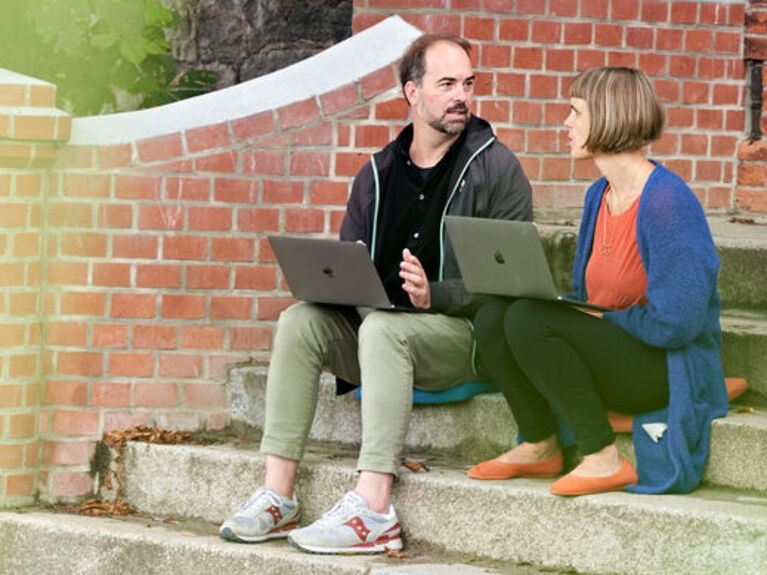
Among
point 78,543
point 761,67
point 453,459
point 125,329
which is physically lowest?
point 78,543

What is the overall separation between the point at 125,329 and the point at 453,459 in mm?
1183

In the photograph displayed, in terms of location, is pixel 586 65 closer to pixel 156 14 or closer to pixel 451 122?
pixel 451 122

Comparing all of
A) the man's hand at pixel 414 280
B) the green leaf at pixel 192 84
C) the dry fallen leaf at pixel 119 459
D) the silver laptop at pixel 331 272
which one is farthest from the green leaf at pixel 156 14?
the man's hand at pixel 414 280

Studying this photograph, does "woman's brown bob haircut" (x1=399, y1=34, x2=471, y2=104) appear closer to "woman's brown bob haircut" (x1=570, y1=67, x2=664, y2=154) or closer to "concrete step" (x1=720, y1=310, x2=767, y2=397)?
"woman's brown bob haircut" (x1=570, y1=67, x2=664, y2=154)

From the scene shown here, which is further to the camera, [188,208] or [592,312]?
[188,208]

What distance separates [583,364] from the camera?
12.3 feet

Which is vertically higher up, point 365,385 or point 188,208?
point 188,208

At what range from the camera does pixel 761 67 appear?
17.4 ft

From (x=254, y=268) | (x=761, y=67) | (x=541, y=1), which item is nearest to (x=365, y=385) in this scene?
(x=254, y=268)

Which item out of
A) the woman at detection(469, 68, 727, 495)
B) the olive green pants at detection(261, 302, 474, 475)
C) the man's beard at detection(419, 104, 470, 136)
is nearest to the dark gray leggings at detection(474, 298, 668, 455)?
the woman at detection(469, 68, 727, 495)

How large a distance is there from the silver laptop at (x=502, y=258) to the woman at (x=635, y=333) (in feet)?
0.22

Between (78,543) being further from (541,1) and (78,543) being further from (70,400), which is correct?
(541,1)

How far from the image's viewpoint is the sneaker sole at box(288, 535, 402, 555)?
3.82 metres

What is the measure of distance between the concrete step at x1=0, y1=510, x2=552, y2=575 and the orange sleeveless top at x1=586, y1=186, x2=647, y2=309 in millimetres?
783
